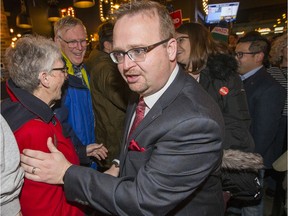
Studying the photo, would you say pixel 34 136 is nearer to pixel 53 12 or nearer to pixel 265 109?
pixel 265 109

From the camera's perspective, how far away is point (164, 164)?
1.04 meters

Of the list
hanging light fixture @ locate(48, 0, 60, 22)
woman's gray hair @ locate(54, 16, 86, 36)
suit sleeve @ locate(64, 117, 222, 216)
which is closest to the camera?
suit sleeve @ locate(64, 117, 222, 216)

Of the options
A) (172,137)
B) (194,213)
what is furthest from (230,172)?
(172,137)

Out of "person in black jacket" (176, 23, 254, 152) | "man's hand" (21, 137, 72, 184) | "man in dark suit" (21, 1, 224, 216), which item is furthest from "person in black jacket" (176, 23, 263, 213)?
"man's hand" (21, 137, 72, 184)

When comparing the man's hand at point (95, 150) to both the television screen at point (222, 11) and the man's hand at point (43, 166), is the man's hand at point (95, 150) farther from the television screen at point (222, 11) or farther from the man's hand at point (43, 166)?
the television screen at point (222, 11)

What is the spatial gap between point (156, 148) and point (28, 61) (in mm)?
937

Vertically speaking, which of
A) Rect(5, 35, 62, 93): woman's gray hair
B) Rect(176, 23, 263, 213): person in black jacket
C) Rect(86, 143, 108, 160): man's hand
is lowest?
Rect(86, 143, 108, 160): man's hand

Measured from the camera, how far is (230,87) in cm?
200

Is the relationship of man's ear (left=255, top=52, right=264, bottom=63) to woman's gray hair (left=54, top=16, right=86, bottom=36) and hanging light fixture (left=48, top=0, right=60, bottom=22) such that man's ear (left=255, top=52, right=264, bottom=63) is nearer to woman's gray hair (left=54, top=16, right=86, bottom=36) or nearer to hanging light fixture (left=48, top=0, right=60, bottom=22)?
woman's gray hair (left=54, top=16, right=86, bottom=36)

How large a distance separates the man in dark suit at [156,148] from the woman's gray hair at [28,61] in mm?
461

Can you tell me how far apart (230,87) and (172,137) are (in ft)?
3.75

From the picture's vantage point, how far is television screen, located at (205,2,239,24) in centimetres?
1052

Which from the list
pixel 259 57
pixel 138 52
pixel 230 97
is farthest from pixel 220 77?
pixel 259 57

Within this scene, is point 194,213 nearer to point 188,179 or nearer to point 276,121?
point 188,179
